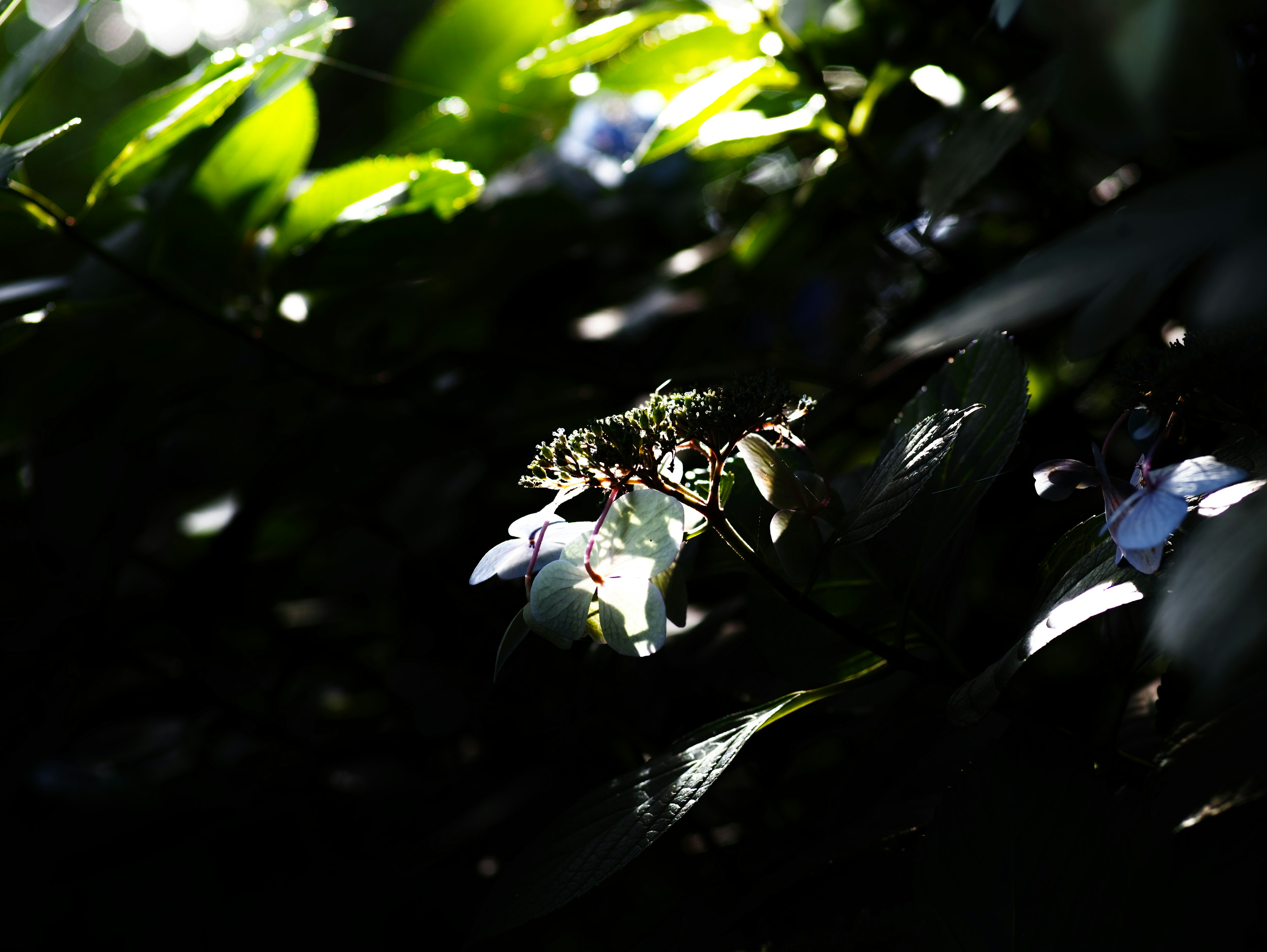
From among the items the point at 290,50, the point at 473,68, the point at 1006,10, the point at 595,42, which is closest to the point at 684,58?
the point at 595,42

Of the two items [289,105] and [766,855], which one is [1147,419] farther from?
[289,105]

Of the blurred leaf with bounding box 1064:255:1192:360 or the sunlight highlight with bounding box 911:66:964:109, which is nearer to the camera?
the blurred leaf with bounding box 1064:255:1192:360

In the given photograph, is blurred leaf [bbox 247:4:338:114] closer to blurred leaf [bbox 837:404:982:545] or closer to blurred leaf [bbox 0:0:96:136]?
blurred leaf [bbox 0:0:96:136]

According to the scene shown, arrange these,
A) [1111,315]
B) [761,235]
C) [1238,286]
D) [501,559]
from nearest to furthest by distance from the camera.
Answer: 1. [1238,286]
2. [1111,315]
3. [501,559]
4. [761,235]

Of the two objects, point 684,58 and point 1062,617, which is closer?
point 1062,617

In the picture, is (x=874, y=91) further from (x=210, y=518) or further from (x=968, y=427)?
(x=210, y=518)

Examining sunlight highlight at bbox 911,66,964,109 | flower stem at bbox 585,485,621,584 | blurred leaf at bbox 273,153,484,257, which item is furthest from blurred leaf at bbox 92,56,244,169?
sunlight highlight at bbox 911,66,964,109
